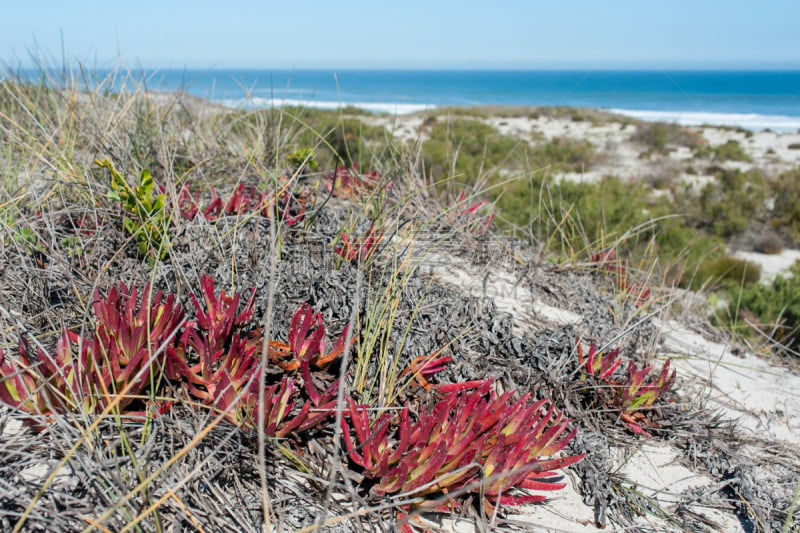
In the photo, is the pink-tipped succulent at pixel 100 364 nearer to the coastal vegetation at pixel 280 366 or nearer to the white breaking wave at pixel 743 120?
the coastal vegetation at pixel 280 366

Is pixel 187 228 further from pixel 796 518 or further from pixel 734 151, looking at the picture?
pixel 734 151

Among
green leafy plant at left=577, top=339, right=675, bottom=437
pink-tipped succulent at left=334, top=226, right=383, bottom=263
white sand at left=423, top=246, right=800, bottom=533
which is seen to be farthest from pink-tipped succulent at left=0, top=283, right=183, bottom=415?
green leafy plant at left=577, top=339, right=675, bottom=437

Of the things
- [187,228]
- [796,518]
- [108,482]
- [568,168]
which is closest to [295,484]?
[108,482]

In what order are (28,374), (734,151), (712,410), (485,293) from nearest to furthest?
(28,374)
(712,410)
(485,293)
(734,151)

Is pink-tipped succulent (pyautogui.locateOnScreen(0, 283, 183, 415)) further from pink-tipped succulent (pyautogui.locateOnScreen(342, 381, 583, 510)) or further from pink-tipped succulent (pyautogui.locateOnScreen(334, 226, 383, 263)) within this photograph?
pink-tipped succulent (pyautogui.locateOnScreen(334, 226, 383, 263))

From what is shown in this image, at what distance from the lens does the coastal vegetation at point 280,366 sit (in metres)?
1.51

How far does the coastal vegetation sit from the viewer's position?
1509 mm

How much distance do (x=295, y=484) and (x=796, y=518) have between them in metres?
1.87

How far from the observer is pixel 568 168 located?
607 inches

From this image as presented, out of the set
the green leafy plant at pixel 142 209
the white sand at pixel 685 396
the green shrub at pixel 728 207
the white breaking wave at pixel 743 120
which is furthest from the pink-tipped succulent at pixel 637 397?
the white breaking wave at pixel 743 120

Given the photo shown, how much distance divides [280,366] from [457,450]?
74 cm

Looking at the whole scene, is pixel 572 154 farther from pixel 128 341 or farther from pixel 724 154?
pixel 128 341

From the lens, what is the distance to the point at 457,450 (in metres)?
1.71

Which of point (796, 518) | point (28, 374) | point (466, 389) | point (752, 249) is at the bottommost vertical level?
point (752, 249)
